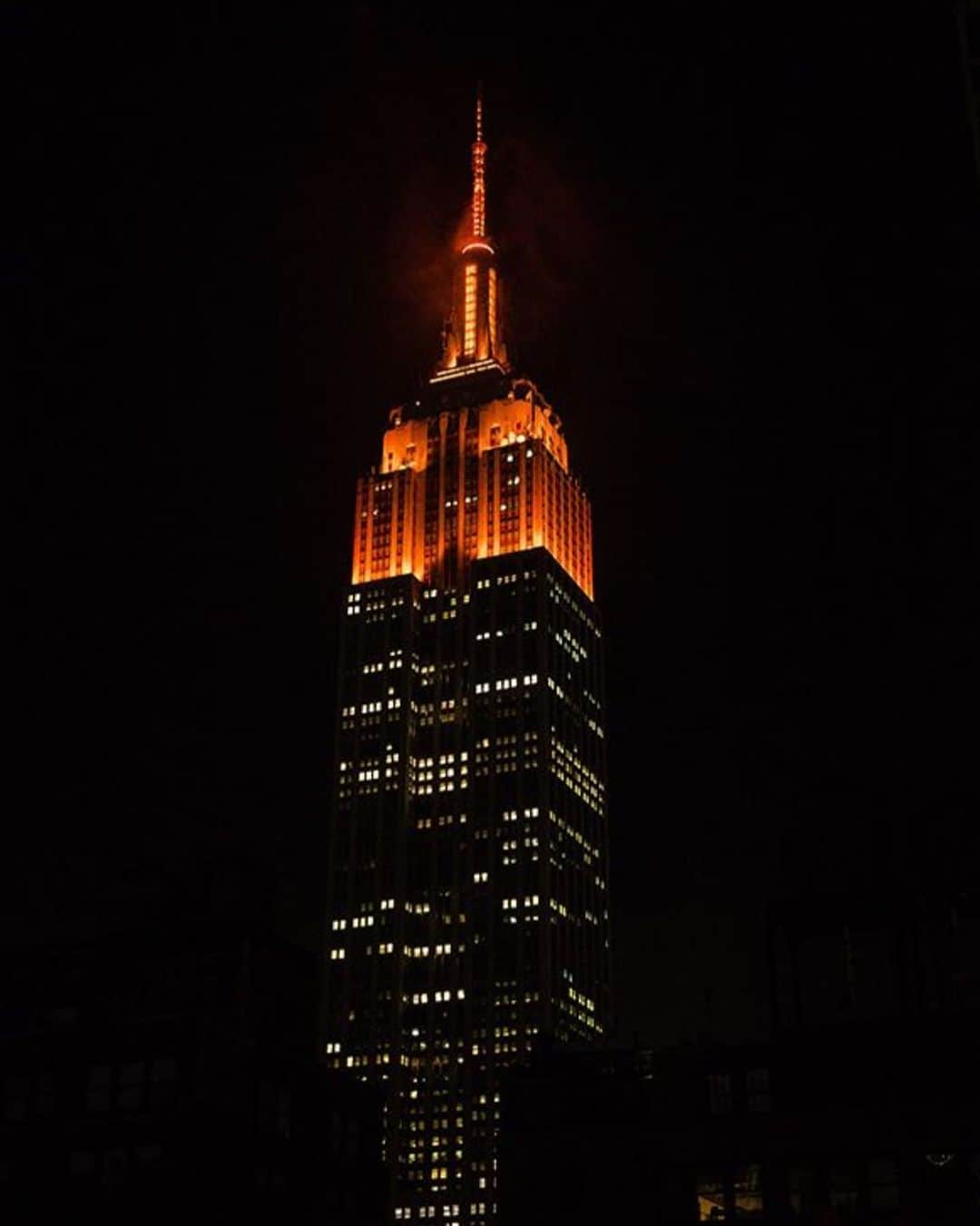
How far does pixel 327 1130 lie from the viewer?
9362 centimetres

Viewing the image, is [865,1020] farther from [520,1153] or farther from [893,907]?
[520,1153]

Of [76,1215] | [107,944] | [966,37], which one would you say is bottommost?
[76,1215]

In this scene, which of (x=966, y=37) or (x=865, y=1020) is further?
(x=865, y=1020)

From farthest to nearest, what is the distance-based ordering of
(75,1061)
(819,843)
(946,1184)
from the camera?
(819,843)
(75,1061)
(946,1184)

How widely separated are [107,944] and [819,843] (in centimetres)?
4161

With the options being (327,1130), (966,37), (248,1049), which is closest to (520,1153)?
(327,1130)

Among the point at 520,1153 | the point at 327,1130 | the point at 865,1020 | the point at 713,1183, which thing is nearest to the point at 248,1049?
the point at 327,1130

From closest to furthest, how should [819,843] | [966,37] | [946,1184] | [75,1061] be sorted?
[966,37] < [946,1184] < [75,1061] < [819,843]

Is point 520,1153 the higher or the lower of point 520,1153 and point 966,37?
the lower

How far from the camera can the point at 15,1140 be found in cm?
8869

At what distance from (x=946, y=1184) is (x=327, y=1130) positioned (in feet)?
112

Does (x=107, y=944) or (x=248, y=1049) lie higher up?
(x=107, y=944)

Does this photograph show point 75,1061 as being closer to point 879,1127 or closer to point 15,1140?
point 15,1140

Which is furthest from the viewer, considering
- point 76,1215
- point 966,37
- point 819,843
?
point 819,843
